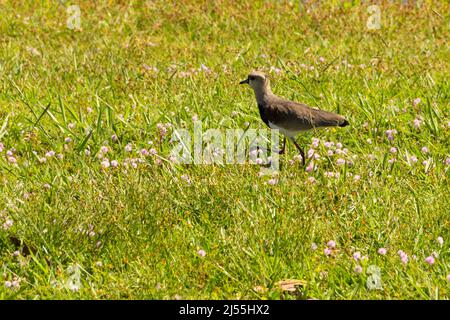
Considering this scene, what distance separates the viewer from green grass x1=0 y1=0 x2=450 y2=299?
5145 mm

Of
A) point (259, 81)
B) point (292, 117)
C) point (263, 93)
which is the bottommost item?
point (292, 117)

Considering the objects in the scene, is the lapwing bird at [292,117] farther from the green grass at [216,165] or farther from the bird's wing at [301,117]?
the green grass at [216,165]

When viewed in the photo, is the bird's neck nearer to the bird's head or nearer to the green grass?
the bird's head

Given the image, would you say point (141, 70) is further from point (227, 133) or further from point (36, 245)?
point (36, 245)

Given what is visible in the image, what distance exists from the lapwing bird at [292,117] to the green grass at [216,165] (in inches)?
11.4

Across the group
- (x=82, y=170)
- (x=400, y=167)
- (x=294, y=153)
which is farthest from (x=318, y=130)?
(x=82, y=170)

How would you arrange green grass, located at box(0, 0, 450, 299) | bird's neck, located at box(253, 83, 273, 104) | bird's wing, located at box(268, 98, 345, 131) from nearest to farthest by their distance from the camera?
green grass, located at box(0, 0, 450, 299) → bird's wing, located at box(268, 98, 345, 131) → bird's neck, located at box(253, 83, 273, 104)

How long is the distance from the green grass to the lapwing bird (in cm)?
29

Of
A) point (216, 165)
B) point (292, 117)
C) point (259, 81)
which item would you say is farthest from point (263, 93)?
point (216, 165)

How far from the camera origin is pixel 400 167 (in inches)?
265

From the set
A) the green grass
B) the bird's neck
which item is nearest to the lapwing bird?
the bird's neck

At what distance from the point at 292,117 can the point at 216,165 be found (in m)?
0.79

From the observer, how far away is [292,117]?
688 centimetres

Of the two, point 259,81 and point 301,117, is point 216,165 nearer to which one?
point 301,117
